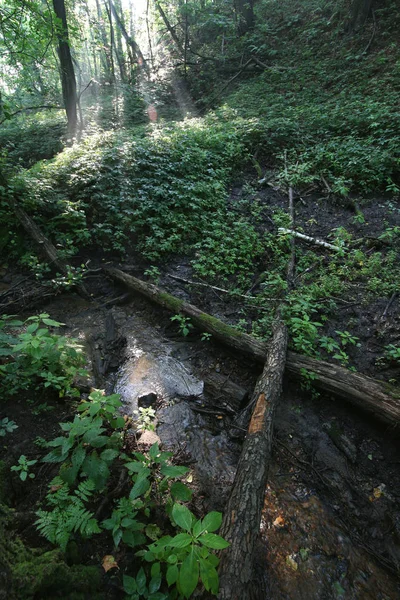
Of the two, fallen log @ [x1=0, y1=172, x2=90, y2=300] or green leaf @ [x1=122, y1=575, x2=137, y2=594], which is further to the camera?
fallen log @ [x1=0, y1=172, x2=90, y2=300]

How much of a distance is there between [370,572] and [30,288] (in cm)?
646

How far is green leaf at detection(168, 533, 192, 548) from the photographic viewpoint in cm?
192

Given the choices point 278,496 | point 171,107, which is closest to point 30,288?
point 278,496

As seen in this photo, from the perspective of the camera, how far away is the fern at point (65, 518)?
2141 mm

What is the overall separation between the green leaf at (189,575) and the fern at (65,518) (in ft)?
2.42

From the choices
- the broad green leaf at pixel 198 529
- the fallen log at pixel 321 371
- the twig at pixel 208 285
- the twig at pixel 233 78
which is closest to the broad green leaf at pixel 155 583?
the broad green leaf at pixel 198 529

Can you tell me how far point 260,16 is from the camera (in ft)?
61.4

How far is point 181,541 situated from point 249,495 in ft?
3.31

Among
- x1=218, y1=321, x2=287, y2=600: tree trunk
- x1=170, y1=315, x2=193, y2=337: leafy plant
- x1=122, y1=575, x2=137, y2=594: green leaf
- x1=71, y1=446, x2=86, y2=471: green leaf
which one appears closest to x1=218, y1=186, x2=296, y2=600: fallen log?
x1=218, y1=321, x2=287, y2=600: tree trunk

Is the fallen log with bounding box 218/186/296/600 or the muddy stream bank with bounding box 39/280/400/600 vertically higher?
the fallen log with bounding box 218/186/296/600

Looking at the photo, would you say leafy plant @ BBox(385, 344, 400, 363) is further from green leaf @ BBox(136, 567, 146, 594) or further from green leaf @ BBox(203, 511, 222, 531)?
green leaf @ BBox(136, 567, 146, 594)

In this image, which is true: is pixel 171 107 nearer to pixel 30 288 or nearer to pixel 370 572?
pixel 30 288

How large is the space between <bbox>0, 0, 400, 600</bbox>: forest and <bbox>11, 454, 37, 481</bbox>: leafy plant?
19 mm

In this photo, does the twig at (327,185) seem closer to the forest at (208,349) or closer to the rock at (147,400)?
the forest at (208,349)
